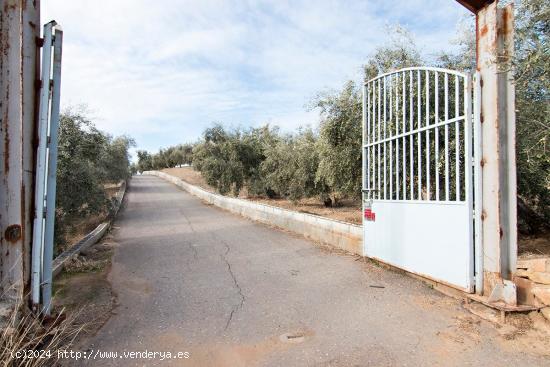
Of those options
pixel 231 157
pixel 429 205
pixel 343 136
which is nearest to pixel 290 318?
pixel 429 205

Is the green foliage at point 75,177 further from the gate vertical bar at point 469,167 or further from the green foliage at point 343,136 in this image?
the gate vertical bar at point 469,167

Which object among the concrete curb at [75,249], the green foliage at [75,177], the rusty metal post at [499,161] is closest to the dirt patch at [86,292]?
the concrete curb at [75,249]

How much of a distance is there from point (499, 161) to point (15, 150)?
5102 millimetres

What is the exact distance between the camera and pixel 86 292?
5500mm

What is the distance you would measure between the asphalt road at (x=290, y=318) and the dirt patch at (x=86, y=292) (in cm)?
17

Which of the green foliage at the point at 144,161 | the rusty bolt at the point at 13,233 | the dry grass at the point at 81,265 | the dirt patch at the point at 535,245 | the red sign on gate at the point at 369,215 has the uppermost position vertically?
the green foliage at the point at 144,161

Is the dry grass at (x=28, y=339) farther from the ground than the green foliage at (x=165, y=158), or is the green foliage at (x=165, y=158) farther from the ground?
the green foliage at (x=165, y=158)

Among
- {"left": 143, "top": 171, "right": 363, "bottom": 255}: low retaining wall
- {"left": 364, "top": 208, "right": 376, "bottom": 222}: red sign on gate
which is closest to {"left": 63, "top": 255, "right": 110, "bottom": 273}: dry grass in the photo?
{"left": 143, "top": 171, "right": 363, "bottom": 255}: low retaining wall

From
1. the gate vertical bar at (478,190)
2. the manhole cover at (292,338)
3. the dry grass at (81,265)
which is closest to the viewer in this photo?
the manhole cover at (292,338)

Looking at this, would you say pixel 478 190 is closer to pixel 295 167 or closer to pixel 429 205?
pixel 429 205

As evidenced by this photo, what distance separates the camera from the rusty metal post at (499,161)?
14.1ft

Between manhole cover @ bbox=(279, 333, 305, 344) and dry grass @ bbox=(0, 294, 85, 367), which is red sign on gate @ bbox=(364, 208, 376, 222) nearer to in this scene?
manhole cover @ bbox=(279, 333, 305, 344)

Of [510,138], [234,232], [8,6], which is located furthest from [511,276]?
[234,232]

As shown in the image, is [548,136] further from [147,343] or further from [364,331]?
[147,343]
